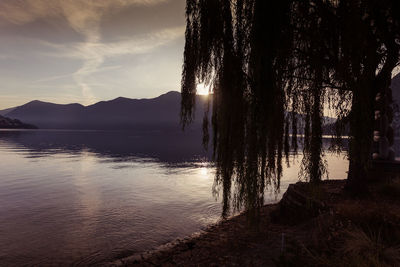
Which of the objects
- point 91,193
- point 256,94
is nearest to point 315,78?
point 256,94

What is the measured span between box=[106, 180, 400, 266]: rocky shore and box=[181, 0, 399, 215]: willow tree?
4.84 ft

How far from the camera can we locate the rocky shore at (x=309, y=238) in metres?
5.65

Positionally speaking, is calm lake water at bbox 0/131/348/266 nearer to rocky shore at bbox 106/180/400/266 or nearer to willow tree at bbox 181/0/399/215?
rocky shore at bbox 106/180/400/266

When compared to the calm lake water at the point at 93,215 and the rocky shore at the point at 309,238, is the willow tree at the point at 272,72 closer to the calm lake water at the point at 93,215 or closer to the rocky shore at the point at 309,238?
the rocky shore at the point at 309,238

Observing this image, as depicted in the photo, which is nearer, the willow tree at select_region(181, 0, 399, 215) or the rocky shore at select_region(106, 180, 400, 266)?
Answer: the willow tree at select_region(181, 0, 399, 215)

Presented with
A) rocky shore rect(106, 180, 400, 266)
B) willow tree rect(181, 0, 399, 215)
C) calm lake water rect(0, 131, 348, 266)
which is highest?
willow tree rect(181, 0, 399, 215)

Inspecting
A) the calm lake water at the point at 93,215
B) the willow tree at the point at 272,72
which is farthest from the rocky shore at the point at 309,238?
the calm lake water at the point at 93,215

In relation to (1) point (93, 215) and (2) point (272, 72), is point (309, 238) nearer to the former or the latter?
(2) point (272, 72)

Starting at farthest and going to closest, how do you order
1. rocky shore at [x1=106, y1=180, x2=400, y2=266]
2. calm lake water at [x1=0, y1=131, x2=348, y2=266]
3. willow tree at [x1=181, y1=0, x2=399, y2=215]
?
calm lake water at [x1=0, y1=131, x2=348, y2=266] → rocky shore at [x1=106, y1=180, x2=400, y2=266] → willow tree at [x1=181, y1=0, x2=399, y2=215]

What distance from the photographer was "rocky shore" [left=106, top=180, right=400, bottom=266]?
5.65 metres

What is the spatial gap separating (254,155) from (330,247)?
3318 mm

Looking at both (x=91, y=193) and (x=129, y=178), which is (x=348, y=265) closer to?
(x=91, y=193)

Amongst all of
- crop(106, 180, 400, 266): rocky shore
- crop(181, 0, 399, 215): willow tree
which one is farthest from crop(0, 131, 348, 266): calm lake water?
crop(181, 0, 399, 215): willow tree

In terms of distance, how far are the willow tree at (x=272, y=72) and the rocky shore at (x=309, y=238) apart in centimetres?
148
